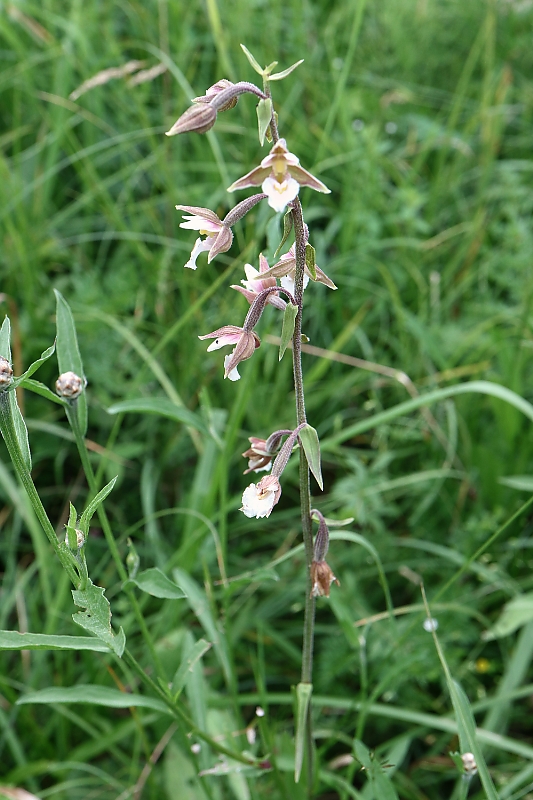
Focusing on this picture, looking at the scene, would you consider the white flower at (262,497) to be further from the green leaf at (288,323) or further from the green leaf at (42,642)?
the green leaf at (42,642)

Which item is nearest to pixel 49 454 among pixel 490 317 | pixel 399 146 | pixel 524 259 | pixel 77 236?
pixel 77 236

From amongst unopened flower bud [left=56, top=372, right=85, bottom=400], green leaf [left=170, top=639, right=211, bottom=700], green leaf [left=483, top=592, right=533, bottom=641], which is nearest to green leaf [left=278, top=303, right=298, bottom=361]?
unopened flower bud [left=56, top=372, right=85, bottom=400]

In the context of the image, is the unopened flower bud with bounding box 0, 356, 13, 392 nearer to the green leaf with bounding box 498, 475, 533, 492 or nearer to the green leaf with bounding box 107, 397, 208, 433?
the green leaf with bounding box 107, 397, 208, 433

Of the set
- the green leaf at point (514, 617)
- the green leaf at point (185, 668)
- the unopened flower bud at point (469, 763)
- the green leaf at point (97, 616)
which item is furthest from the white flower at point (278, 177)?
the green leaf at point (514, 617)

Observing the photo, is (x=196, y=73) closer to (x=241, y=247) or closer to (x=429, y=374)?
(x=241, y=247)

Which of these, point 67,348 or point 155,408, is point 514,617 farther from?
point 67,348

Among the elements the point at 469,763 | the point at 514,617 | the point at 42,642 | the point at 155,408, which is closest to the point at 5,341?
the point at 155,408
